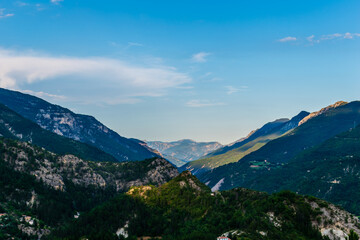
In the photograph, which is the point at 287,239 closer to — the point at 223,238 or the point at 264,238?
the point at 264,238

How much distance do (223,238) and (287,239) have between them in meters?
37.5

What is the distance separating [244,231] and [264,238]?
1156cm

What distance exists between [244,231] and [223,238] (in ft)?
50.3

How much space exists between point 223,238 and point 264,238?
21.9 m

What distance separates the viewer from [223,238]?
18988 cm

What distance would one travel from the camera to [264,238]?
19212 centimetres

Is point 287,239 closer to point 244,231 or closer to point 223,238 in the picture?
point 244,231

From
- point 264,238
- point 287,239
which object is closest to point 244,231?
point 264,238

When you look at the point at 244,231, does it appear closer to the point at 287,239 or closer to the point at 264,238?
the point at 264,238

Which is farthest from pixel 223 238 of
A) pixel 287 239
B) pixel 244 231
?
pixel 287 239

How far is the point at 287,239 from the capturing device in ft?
655

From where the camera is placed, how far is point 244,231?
19875cm
